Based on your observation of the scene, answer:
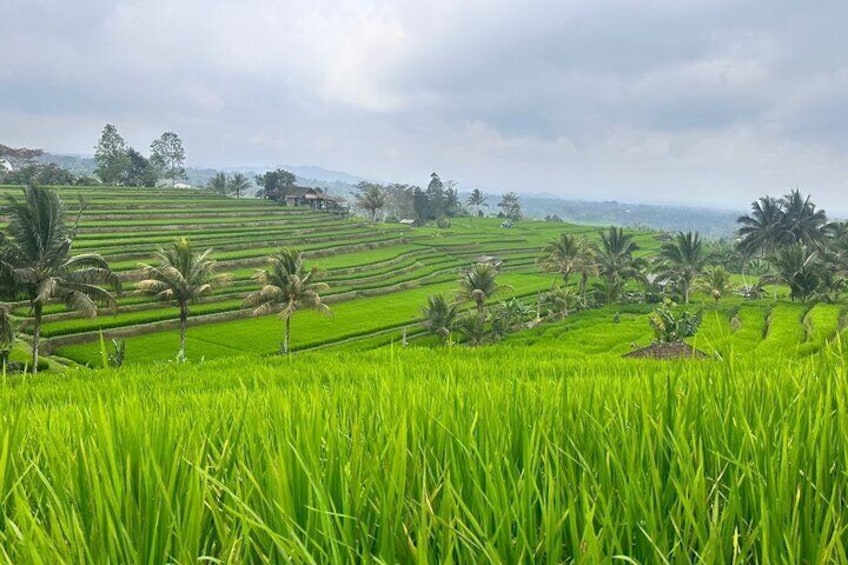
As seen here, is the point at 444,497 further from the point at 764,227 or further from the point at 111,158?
the point at 111,158

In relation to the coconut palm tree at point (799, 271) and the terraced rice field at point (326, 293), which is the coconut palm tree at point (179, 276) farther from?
the coconut palm tree at point (799, 271)

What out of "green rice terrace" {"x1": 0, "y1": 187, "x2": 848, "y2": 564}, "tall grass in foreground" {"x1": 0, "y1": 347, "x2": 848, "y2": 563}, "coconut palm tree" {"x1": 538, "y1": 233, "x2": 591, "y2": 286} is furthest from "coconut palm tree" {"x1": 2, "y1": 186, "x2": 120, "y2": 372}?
"coconut palm tree" {"x1": 538, "y1": 233, "x2": 591, "y2": 286}

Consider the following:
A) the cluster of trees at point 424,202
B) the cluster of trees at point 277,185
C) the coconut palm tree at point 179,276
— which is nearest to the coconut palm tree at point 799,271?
the coconut palm tree at point 179,276

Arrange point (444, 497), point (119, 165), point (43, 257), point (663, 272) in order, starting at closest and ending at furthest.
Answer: point (444, 497)
point (43, 257)
point (663, 272)
point (119, 165)

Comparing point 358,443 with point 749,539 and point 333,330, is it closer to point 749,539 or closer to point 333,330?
point 749,539

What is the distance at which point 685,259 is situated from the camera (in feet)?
142

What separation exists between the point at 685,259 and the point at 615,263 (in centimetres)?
500

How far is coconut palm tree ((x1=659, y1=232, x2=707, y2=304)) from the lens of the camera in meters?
42.7

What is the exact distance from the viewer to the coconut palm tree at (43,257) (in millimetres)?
20438

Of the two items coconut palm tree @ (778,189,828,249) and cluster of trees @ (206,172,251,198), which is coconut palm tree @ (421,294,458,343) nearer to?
coconut palm tree @ (778,189,828,249)

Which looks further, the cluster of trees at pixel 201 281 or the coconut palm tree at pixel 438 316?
the coconut palm tree at pixel 438 316

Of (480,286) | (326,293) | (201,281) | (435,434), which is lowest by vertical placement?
(326,293)

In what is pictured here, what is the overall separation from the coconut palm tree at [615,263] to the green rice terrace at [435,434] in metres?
0.47

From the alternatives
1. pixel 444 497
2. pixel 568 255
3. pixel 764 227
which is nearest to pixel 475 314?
pixel 568 255
